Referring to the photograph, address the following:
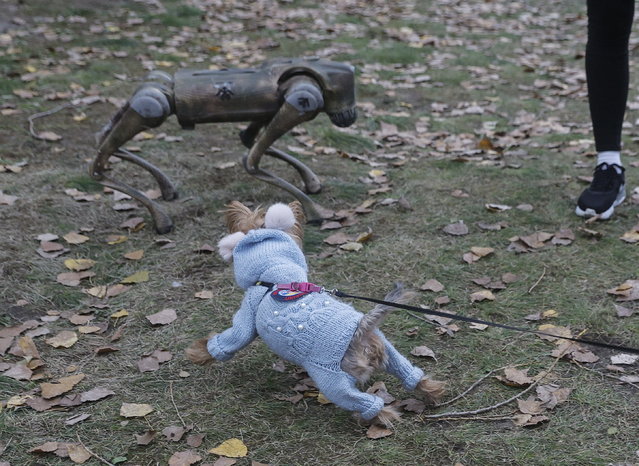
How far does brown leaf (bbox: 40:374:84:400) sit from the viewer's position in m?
3.09

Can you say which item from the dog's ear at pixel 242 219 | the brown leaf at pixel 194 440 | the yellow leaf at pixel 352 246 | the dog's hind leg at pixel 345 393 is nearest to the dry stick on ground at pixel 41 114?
the yellow leaf at pixel 352 246

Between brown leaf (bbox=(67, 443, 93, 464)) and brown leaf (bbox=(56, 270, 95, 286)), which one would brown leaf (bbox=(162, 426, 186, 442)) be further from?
brown leaf (bbox=(56, 270, 95, 286))

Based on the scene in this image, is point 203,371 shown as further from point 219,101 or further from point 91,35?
point 91,35

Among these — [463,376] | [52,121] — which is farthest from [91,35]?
[463,376]

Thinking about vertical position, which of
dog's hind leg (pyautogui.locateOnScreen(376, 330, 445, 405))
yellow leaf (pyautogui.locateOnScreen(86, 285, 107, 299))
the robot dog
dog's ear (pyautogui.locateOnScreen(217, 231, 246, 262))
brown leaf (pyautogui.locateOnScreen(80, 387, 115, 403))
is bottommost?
yellow leaf (pyautogui.locateOnScreen(86, 285, 107, 299))

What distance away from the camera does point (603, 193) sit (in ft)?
14.9

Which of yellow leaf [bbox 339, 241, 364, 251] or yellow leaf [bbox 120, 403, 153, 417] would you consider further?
yellow leaf [bbox 339, 241, 364, 251]

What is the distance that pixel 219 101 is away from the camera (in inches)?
172

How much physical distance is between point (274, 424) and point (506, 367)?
1091mm

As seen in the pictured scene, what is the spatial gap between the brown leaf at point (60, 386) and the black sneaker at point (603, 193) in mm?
3234

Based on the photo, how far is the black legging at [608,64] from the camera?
13.6 ft

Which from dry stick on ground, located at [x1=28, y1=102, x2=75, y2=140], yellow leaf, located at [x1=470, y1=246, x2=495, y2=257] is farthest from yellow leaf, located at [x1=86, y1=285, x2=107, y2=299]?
dry stick on ground, located at [x1=28, y1=102, x2=75, y2=140]

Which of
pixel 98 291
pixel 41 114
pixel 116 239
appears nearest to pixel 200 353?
pixel 98 291

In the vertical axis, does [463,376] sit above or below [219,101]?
below
